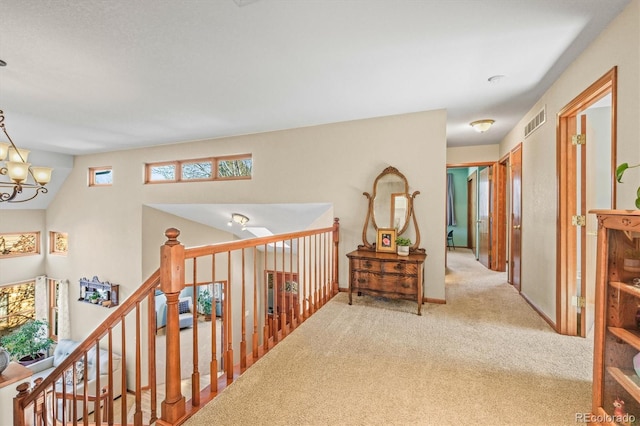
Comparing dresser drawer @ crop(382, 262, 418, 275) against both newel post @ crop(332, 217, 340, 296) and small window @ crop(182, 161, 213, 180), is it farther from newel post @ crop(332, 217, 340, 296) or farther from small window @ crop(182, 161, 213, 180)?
small window @ crop(182, 161, 213, 180)

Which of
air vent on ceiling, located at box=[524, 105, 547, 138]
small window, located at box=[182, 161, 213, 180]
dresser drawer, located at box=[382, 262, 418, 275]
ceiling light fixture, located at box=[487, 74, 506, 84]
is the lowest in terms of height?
dresser drawer, located at box=[382, 262, 418, 275]

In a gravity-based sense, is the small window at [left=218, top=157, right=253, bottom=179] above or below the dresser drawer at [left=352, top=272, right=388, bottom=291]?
above

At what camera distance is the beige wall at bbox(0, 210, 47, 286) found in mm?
6867

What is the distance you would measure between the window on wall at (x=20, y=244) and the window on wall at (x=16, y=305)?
757 mm

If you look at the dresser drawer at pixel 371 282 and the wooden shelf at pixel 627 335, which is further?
the dresser drawer at pixel 371 282

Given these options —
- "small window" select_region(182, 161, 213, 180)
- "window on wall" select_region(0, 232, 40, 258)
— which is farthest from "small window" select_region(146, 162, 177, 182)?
"window on wall" select_region(0, 232, 40, 258)

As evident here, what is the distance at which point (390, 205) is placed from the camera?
12.4ft

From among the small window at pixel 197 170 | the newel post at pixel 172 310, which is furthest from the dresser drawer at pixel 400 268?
the small window at pixel 197 170

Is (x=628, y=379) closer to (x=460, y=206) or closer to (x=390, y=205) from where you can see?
(x=390, y=205)

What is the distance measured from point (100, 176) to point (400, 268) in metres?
6.57

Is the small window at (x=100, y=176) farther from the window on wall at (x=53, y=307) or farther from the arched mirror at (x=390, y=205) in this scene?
the arched mirror at (x=390, y=205)

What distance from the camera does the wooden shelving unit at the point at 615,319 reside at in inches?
55.3

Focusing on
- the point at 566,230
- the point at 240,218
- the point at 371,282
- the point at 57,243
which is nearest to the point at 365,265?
the point at 371,282

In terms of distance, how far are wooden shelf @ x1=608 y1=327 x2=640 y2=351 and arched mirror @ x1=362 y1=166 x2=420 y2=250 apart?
7.07ft
